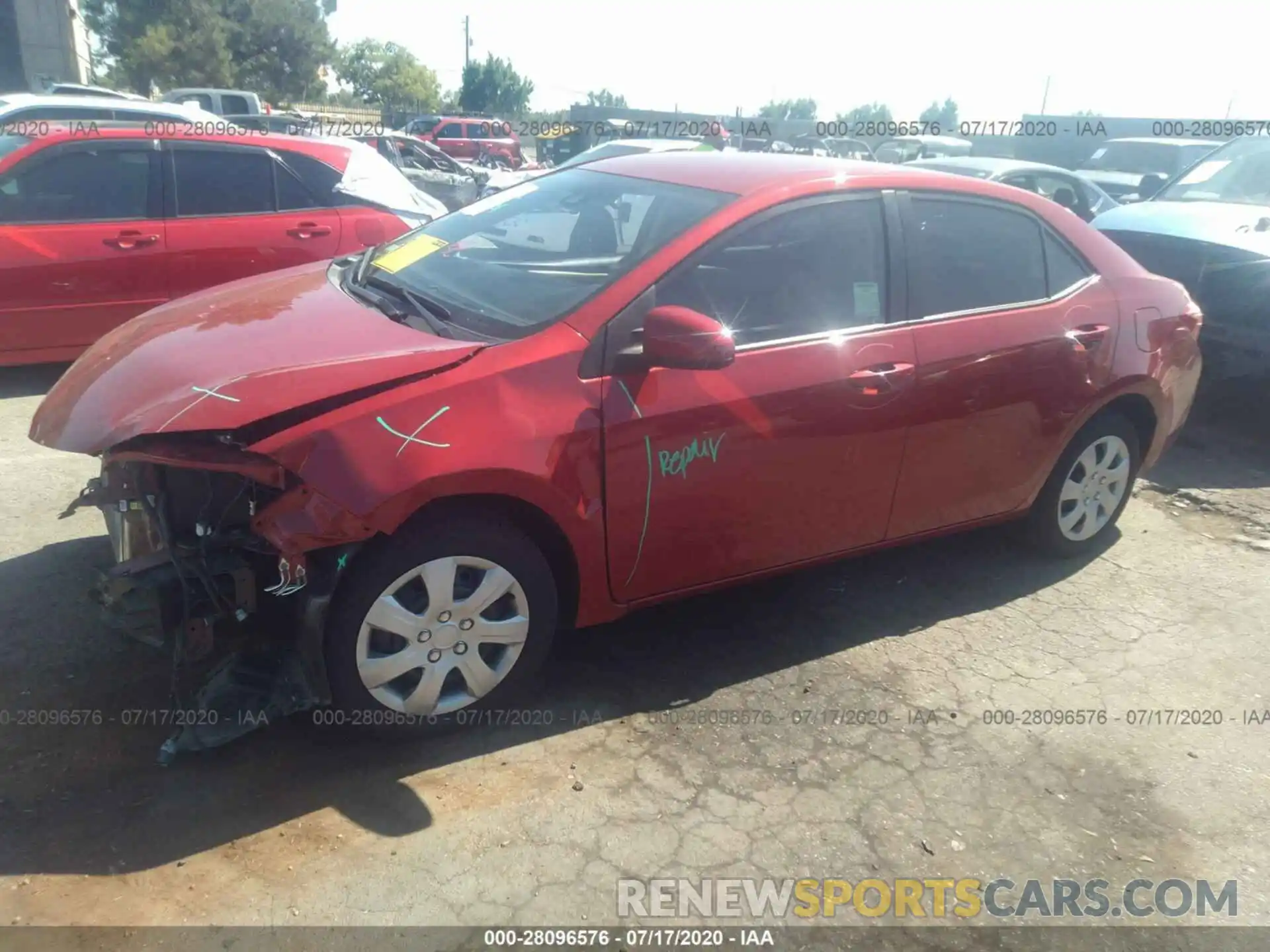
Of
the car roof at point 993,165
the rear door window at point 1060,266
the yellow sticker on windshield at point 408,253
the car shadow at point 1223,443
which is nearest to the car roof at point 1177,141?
the car roof at point 993,165

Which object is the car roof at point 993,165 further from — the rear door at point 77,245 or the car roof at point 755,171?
the rear door at point 77,245

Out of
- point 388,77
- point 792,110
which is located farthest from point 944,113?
point 388,77

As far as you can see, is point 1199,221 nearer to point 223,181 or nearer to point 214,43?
point 223,181

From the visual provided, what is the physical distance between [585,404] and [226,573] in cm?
114

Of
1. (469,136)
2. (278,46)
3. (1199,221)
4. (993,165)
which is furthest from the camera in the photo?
(278,46)

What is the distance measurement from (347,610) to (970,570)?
2.92 meters

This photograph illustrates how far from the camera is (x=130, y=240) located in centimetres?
604

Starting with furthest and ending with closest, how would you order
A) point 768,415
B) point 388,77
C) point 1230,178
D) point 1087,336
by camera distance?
point 388,77 → point 1230,178 → point 1087,336 → point 768,415

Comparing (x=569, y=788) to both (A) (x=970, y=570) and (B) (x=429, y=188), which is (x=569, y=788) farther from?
(B) (x=429, y=188)

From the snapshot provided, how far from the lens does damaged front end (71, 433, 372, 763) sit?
2.62 m

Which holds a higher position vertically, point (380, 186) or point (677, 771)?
point (380, 186)

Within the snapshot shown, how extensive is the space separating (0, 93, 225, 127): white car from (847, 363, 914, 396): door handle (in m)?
7.08

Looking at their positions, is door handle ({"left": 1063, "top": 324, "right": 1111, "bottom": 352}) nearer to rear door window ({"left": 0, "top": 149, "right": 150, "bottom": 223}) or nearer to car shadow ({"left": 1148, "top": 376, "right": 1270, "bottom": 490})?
car shadow ({"left": 1148, "top": 376, "right": 1270, "bottom": 490})

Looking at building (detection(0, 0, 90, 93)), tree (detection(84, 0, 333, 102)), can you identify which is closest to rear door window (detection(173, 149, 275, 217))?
building (detection(0, 0, 90, 93))
